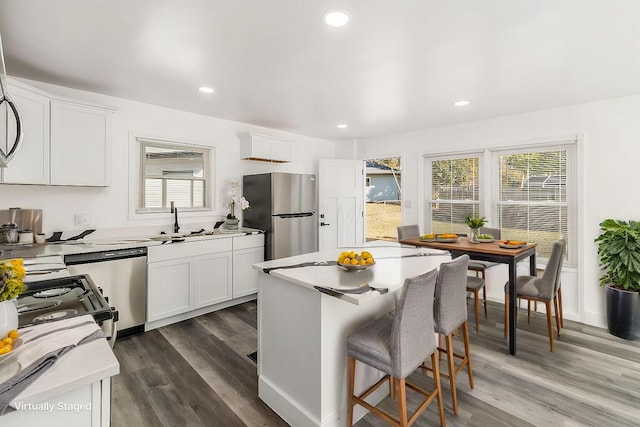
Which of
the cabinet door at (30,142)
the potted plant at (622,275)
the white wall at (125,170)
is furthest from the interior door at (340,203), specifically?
the cabinet door at (30,142)

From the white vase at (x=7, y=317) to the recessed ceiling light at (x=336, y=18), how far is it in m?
1.96

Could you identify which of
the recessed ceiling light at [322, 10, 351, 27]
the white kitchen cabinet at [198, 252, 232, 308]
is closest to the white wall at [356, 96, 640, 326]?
the recessed ceiling light at [322, 10, 351, 27]

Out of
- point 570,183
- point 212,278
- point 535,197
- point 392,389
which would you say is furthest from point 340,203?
point 392,389

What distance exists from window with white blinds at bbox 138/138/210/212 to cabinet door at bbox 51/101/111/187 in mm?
584

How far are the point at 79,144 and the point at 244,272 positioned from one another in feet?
7.13

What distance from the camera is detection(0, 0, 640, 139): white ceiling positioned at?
1804 mm

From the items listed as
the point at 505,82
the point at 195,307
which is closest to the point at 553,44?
the point at 505,82

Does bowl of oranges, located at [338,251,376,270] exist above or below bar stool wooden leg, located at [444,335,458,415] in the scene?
above

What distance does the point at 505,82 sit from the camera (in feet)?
9.46

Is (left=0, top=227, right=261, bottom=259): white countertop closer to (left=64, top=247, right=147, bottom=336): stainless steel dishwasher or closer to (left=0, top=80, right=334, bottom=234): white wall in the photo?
(left=64, top=247, right=147, bottom=336): stainless steel dishwasher

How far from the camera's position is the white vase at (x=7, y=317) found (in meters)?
0.97

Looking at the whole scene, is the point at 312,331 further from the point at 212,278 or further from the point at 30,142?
the point at 30,142

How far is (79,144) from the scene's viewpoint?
291 cm

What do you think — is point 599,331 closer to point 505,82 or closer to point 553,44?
point 505,82
